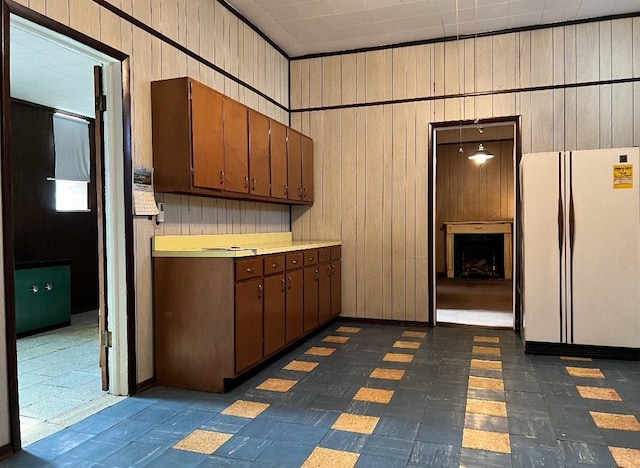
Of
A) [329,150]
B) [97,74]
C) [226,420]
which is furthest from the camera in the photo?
[329,150]

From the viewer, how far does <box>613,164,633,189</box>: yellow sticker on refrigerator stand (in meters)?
3.97

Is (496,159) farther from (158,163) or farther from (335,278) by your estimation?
(158,163)

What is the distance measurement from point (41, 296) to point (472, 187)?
854 cm

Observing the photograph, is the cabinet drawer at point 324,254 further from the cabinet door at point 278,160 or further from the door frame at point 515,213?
the door frame at point 515,213

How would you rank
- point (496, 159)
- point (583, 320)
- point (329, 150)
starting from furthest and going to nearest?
point (496, 159) → point (329, 150) → point (583, 320)

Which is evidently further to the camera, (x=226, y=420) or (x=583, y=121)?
(x=583, y=121)

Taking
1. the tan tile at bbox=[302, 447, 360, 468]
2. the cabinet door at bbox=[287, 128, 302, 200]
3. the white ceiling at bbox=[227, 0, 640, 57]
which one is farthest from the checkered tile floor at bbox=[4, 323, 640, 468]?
the white ceiling at bbox=[227, 0, 640, 57]

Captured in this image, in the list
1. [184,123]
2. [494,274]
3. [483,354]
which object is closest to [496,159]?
[494,274]

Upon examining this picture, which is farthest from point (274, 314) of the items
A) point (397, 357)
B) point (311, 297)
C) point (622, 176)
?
point (622, 176)

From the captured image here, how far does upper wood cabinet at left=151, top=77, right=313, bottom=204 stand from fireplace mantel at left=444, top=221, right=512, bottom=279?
6.56 metres

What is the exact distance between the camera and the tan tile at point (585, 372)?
3.62m

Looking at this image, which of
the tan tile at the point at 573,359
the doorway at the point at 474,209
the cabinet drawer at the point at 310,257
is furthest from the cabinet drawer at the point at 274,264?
the doorway at the point at 474,209

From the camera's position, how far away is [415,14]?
4.75 metres

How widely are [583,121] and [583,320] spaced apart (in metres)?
2.14
